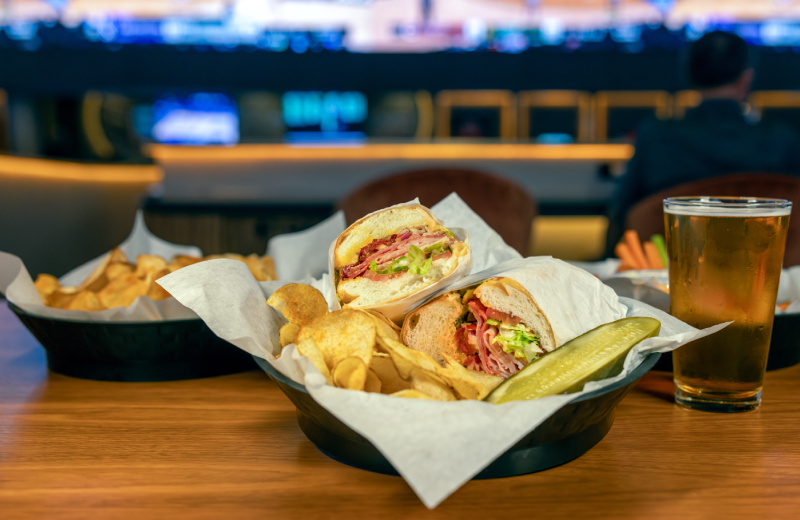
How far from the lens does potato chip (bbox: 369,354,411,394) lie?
0.71m

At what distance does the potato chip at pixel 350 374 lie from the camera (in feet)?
2.08

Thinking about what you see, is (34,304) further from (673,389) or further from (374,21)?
(374,21)

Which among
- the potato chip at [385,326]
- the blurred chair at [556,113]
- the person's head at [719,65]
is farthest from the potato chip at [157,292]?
the blurred chair at [556,113]

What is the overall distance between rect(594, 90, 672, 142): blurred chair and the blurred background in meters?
0.35

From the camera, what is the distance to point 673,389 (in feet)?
3.12

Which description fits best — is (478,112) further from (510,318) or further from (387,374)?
(387,374)

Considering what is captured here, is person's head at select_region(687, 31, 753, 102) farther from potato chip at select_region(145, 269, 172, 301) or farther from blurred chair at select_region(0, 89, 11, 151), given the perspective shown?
blurred chair at select_region(0, 89, 11, 151)

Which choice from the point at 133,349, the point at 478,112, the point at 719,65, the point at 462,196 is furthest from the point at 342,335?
the point at 478,112

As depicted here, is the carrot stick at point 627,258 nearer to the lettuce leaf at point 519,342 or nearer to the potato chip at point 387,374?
the lettuce leaf at point 519,342

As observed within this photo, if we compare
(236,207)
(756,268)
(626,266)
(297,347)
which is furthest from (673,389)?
(236,207)

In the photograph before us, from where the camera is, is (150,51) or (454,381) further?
(150,51)

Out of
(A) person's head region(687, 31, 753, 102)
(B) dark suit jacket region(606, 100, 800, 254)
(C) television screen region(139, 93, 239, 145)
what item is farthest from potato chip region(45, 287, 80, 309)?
(C) television screen region(139, 93, 239, 145)

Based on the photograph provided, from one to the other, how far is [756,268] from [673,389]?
0.78ft

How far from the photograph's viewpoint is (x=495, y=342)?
2.68ft
